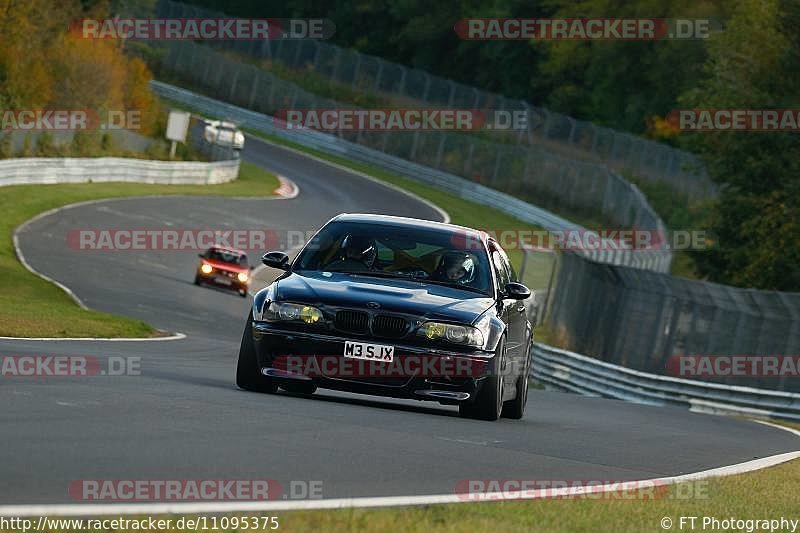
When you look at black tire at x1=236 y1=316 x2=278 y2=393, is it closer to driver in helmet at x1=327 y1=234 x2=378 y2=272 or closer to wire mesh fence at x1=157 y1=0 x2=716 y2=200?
driver in helmet at x1=327 y1=234 x2=378 y2=272

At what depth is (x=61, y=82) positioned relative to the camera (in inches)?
2534

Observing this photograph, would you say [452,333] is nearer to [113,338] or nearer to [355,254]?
[355,254]

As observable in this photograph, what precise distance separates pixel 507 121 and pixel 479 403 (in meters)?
69.4

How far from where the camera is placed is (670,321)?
27516mm

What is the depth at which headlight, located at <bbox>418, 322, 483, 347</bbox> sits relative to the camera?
12.4 metres

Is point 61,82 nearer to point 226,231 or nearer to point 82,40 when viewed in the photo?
point 82,40

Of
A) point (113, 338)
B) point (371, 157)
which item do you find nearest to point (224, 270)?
point (113, 338)

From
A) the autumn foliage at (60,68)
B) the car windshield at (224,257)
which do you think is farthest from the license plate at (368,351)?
the autumn foliage at (60,68)

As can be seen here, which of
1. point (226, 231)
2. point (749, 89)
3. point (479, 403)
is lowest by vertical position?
point (226, 231)

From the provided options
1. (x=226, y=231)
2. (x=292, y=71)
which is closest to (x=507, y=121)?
(x=292, y=71)

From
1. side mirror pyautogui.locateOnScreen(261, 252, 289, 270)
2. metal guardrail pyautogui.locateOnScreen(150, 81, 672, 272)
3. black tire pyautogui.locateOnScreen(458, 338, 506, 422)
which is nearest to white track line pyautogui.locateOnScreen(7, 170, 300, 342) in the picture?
side mirror pyautogui.locateOnScreen(261, 252, 289, 270)

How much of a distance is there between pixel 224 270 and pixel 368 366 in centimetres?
2791

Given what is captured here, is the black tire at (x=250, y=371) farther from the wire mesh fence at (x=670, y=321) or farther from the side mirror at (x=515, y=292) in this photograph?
the wire mesh fence at (x=670, y=321)

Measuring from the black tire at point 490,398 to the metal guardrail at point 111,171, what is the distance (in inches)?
1443
